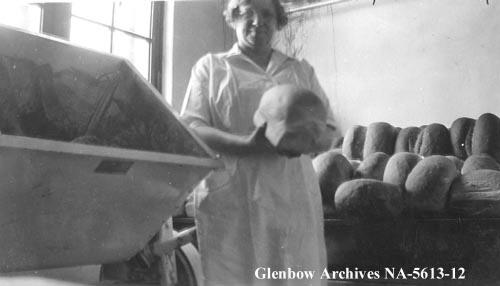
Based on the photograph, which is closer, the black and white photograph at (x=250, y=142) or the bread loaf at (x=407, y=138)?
the black and white photograph at (x=250, y=142)

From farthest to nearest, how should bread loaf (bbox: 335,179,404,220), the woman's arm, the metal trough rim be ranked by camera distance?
bread loaf (bbox: 335,179,404,220) < the woman's arm < the metal trough rim

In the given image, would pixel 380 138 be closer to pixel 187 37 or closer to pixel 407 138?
pixel 407 138

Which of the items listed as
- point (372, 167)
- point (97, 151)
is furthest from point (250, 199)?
point (372, 167)

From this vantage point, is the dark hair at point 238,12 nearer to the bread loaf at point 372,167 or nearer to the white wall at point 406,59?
the white wall at point 406,59

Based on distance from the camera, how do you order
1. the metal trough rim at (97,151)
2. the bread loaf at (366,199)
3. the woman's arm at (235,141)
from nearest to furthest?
the metal trough rim at (97,151), the woman's arm at (235,141), the bread loaf at (366,199)

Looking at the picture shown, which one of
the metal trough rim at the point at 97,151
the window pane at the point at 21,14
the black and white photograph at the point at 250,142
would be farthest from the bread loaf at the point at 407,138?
the window pane at the point at 21,14

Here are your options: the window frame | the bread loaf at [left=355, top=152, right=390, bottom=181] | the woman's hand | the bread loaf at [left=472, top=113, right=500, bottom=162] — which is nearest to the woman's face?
the woman's hand

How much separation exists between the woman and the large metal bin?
65 millimetres

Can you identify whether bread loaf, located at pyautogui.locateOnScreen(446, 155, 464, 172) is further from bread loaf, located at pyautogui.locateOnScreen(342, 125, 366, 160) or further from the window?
the window

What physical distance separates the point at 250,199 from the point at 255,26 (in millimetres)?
263

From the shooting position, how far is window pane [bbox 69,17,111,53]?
957mm

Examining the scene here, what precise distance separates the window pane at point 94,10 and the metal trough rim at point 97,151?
359 mm

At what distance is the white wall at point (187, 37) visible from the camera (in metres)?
0.84

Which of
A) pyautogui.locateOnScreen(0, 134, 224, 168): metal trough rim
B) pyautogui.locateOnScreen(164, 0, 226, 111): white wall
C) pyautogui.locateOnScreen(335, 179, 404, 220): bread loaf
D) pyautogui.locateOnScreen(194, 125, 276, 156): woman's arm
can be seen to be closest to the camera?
pyautogui.locateOnScreen(0, 134, 224, 168): metal trough rim
